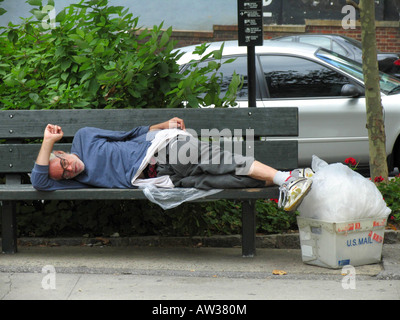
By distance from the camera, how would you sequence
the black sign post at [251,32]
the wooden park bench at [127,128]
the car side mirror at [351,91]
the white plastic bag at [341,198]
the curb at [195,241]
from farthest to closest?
1. the car side mirror at [351,91]
2. the black sign post at [251,32]
3. the curb at [195,241]
4. the wooden park bench at [127,128]
5. the white plastic bag at [341,198]

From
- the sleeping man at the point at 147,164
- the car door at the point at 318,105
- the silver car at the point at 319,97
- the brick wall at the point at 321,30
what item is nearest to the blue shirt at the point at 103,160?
the sleeping man at the point at 147,164

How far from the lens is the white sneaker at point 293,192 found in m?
4.71

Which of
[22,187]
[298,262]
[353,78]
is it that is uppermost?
[353,78]

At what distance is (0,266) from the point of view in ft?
16.6

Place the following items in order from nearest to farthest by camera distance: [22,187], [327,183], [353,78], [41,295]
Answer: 1. [41,295]
2. [327,183]
3. [22,187]
4. [353,78]

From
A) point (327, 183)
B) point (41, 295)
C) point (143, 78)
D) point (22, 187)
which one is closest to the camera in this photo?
point (41, 295)

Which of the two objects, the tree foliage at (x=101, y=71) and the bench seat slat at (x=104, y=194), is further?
the tree foliage at (x=101, y=71)

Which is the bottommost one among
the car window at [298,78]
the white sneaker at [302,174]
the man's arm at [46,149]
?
the white sneaker at [302,174]

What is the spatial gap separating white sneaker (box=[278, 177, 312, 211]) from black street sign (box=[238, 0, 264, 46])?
1919 millimetres

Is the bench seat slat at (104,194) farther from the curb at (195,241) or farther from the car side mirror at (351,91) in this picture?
the car side mirror at (351,91)

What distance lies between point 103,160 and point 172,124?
541 millimetres

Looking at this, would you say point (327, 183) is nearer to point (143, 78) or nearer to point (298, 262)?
point (298, 262)

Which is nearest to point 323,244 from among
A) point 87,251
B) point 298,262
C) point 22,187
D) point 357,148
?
point 298,262

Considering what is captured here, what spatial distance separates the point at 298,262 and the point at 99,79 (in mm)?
1965
